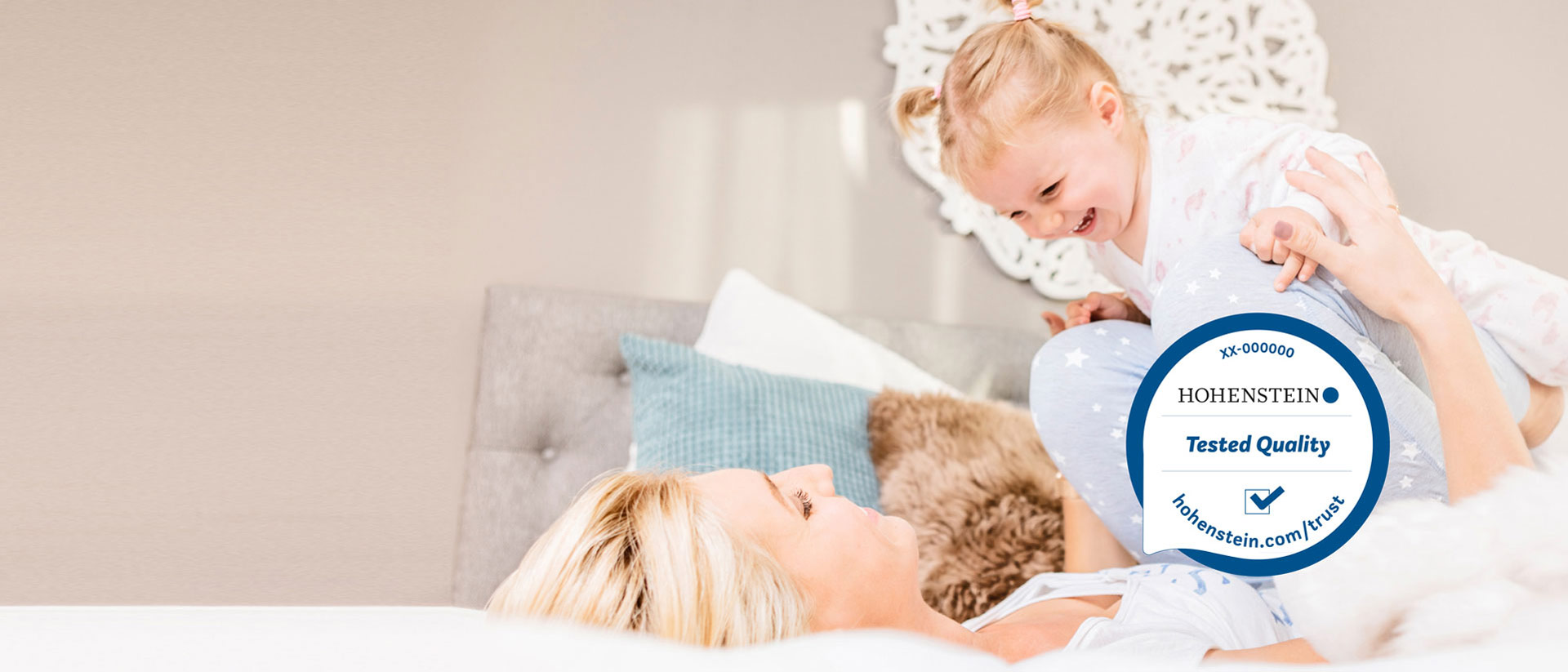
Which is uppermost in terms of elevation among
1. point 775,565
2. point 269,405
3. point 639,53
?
point 639,53

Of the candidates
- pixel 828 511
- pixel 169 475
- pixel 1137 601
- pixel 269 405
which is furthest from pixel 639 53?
pixel 1137 601

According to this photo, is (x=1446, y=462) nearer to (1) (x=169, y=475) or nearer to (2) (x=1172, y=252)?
(2) (x=1172, y=252)

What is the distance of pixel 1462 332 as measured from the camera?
50 centimetres

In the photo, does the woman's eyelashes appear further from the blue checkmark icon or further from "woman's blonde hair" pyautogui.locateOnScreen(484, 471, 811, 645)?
the blue checkmark icon

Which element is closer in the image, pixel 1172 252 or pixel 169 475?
pixel 1172 252

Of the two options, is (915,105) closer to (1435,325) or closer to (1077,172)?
(1077,172)

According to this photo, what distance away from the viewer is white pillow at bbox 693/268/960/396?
132cm

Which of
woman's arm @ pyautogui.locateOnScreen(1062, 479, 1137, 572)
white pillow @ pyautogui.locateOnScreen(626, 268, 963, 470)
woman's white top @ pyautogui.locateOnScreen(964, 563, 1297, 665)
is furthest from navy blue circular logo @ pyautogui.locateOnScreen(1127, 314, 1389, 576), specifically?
white pillow @ pyautogui.locateOnScreen(626, 268, 963, 470)

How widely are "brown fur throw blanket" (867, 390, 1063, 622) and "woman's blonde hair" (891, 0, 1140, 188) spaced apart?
0.34 metres

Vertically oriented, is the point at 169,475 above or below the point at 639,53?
below

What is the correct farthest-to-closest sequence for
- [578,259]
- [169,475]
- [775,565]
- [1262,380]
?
[578,259]
[169,475]
[775,565]
[1262,380]

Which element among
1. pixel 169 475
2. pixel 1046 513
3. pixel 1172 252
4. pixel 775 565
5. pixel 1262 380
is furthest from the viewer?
pixel 169 475

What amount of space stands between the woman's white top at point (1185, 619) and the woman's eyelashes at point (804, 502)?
0.26 m

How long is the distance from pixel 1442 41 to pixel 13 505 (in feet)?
6.44
